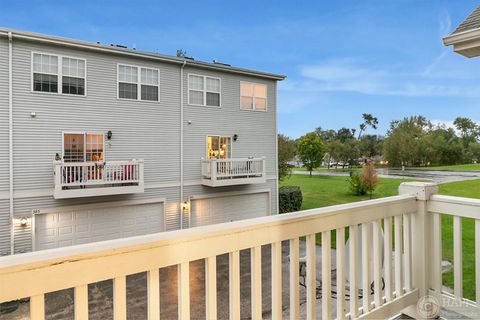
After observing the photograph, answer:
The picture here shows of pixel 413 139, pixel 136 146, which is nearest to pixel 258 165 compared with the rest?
pixel 136 146

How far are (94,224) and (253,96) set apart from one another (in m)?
6.51

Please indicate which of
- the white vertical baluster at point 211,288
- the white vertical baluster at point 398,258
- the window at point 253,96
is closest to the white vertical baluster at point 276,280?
the white vertical baluster at point 211,288

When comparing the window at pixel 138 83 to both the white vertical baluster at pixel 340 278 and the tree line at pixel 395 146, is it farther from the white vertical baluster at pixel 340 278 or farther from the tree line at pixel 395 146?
the white vertical baluster at pixel 340 278

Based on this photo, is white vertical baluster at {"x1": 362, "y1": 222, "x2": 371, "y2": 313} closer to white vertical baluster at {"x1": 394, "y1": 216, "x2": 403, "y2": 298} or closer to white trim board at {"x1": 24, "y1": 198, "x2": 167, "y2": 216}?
white vertical baluster at {"x1": 394, "y1": 216, "x2": 403, "y2": 298}

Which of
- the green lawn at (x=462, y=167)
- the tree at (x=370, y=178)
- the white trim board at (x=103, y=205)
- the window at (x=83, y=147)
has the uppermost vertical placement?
the window at (x=83, y=147)

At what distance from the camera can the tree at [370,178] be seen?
12.5 metres

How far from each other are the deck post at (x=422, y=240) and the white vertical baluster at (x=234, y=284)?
1.27m

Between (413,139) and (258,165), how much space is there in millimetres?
8129

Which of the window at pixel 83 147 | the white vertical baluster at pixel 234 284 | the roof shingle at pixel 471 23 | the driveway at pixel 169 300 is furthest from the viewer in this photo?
the window at pixel 83 147

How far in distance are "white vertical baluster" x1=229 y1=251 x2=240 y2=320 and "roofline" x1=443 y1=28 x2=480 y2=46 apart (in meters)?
2.06

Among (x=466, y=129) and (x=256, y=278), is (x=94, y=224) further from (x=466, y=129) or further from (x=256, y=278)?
(x=466, y=129)

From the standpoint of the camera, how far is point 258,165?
33.8 ft

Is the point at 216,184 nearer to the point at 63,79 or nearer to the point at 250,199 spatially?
the point at 250,199

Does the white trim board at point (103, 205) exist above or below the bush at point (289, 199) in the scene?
above
